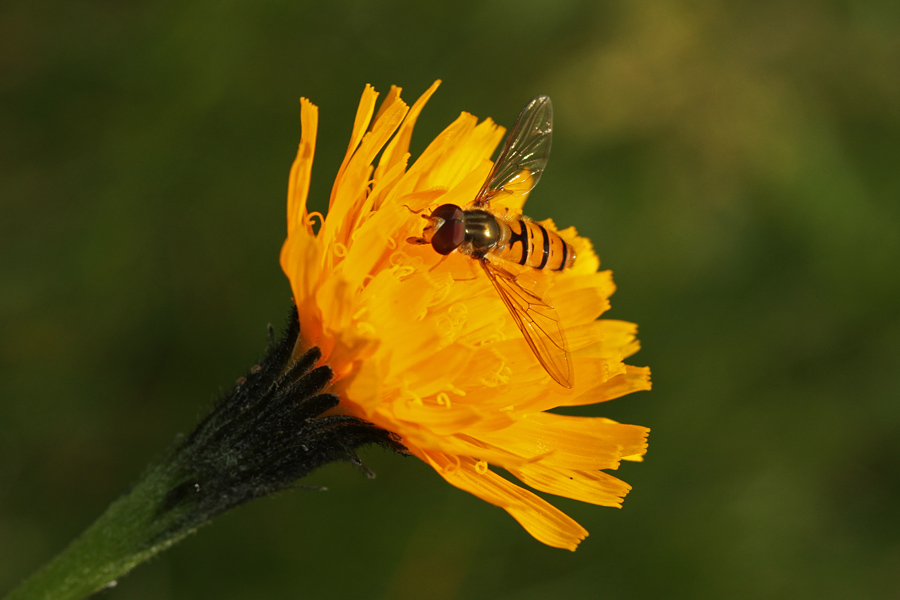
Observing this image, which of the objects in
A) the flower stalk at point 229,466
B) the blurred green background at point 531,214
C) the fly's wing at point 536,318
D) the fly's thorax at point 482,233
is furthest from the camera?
the blurred green background at point 531,214

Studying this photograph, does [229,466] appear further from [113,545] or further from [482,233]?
[482,233]

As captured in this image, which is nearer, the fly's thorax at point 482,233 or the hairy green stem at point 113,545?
the hairy green stem at point 113,545

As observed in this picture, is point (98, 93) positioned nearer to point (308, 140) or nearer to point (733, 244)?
point (308, 140)

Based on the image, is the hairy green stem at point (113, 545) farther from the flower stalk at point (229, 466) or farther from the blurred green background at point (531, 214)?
the blurred green background at point (531, 214)

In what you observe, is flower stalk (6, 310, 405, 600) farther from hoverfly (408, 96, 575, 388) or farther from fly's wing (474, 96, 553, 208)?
fly's wing (474, 96, 553, 208)

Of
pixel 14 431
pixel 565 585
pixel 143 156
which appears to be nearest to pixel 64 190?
pixel 143 156

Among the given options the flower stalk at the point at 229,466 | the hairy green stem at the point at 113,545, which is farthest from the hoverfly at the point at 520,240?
the hairy green stem at the point at 113,545

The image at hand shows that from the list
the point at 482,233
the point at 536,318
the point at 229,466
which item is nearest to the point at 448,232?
the point at 482,233
